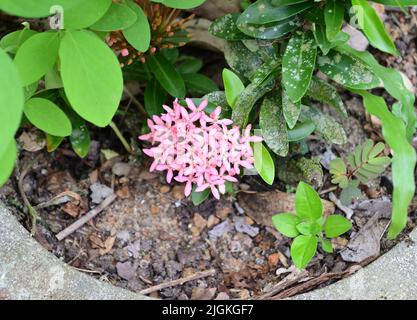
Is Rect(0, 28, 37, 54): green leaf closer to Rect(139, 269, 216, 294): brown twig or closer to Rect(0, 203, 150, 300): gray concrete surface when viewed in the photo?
Rect(0, 203, 150, 300): gray concrete surface

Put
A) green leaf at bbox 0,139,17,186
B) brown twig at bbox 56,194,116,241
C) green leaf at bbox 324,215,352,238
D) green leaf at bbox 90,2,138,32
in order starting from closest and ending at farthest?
green leaf at bbox 0,139,17,186 < green leaf at bbox 90,2,138,32 < green leaf at bbox 324,215,352,238 < brown twig at bbox 56,194,116,241

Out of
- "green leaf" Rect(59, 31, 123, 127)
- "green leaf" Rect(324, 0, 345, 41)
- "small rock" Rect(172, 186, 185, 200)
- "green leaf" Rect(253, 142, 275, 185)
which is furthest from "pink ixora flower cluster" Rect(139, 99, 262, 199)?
"small rock" Rect(172, 186, 185, 200)

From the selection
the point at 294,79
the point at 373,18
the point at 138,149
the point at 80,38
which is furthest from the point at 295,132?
the point at 80,38

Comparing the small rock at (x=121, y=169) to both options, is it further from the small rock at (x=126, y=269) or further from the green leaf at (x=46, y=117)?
the green leaf at (x=46, y=117)

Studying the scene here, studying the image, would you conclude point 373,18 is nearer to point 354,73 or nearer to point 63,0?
point 354,73

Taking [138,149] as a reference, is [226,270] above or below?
below

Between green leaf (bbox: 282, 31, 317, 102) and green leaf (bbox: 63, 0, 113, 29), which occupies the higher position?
green leaf (bbox: 63, 0, 113, 29)

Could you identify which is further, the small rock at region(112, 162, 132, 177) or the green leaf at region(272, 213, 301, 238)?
the small rock at region(112, 162, 132, 177)

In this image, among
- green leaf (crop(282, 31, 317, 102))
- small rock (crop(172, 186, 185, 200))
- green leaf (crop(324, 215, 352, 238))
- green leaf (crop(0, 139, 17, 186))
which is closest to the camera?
green leaf (crop(0, 139, 17, 186))
